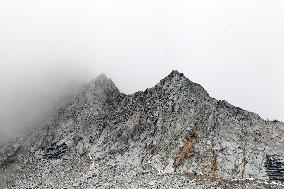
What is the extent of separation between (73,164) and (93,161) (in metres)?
6.71

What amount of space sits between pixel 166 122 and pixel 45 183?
3738cm

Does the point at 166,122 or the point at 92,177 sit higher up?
the point at 166,122

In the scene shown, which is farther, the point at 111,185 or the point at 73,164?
the point at 73,164

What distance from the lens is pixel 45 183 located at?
617 ft

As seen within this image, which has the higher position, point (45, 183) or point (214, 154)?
point (214, 154)

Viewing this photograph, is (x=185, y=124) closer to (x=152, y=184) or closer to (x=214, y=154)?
(x=214, y=154)

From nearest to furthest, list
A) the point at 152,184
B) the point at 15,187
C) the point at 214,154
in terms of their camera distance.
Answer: the point at 152,184 < the point at 214,154 < the point at 15,187

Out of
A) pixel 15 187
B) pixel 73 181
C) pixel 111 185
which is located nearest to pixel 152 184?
pixel 111 185

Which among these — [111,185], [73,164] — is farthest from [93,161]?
[111,185]

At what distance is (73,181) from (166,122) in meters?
31.9

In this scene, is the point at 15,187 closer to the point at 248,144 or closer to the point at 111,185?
the point at 111,185

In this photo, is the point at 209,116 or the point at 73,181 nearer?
the point at 73,181

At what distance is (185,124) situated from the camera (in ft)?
639

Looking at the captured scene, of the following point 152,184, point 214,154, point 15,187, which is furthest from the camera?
point 15,187
